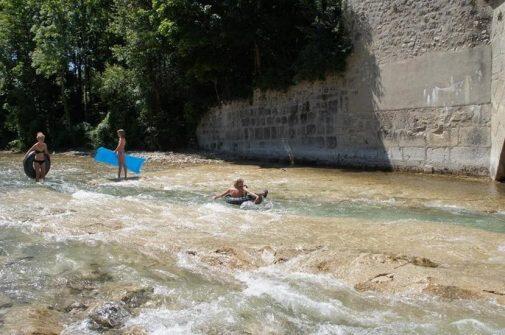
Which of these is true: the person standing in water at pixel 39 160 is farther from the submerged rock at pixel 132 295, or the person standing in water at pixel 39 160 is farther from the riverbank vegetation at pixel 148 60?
the submerged rock at pixel 132 295

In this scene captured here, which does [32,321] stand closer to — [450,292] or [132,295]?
[132,295]

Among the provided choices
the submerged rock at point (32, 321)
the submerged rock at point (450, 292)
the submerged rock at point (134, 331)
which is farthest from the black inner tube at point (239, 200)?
the submerged rock at point (134, 331)

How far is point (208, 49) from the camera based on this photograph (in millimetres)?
18047

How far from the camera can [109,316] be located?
4.11m

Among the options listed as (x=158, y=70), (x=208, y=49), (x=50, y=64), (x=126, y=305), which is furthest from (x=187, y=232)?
(x=50, y=64)

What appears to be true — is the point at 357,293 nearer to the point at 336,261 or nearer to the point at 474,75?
the point at 336,261

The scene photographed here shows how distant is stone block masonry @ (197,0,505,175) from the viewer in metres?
11.4

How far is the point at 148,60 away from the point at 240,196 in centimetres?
1274

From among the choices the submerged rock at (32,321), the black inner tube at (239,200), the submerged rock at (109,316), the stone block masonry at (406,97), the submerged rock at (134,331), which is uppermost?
the stone block masonry at (406,97)

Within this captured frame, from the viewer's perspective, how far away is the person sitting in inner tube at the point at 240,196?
29.8ft

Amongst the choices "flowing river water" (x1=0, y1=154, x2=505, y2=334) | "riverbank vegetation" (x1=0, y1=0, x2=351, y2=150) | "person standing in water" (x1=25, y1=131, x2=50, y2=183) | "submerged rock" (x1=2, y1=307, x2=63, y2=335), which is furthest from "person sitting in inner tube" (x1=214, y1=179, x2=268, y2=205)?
"riverbank vegetation" (x1=0, y1=0, x2=351, y2=150)

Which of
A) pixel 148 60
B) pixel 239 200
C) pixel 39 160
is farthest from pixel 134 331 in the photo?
pixel 148 60

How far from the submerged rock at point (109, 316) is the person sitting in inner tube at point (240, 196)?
16.0ft

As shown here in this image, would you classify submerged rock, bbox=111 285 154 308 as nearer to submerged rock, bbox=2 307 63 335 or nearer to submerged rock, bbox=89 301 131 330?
submerged rock, bbox=89 301 131 330
